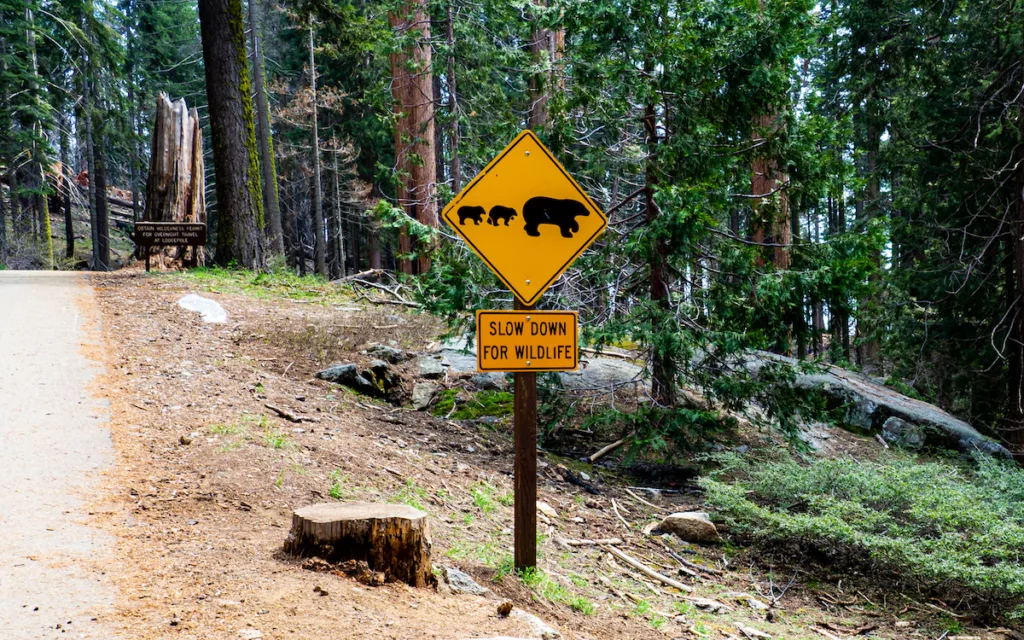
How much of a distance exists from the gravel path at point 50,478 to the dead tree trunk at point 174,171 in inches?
292

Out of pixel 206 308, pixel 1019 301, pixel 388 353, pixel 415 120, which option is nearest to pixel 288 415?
pixel 388 353

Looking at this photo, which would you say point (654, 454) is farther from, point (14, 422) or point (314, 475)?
point (14, 422)

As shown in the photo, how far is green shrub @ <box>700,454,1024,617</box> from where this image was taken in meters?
6.03

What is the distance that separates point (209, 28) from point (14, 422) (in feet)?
35.8

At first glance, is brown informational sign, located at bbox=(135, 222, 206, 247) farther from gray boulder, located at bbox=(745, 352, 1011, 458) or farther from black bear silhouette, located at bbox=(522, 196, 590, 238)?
black bear silhouette, located at bbox=(522, 196, 590, 238)

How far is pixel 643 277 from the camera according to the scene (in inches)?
373

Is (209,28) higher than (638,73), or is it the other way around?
(209,28)

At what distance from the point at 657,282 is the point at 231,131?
9.87m

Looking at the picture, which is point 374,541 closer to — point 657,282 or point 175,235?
point 657,282

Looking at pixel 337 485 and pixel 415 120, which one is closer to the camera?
pixel 337 485

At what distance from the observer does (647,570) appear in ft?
20.7

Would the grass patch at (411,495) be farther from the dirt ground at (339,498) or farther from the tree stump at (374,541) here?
the tree stump at (374,541)

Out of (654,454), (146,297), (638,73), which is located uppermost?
(638,73)

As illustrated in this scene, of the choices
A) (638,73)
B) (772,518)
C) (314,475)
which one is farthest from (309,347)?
(772,518)
